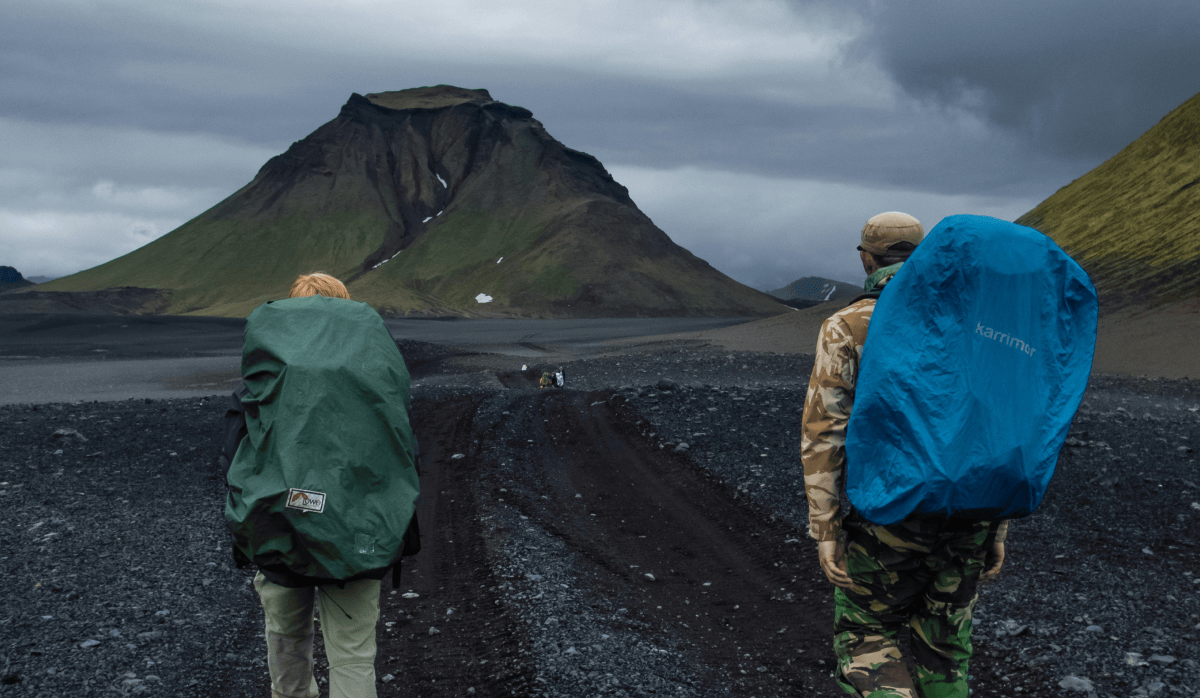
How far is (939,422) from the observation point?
2289 millimetres

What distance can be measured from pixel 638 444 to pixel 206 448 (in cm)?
575

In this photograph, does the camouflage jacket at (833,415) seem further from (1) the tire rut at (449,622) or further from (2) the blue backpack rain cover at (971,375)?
(1) the tire rut at (449,622)

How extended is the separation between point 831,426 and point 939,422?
40cm

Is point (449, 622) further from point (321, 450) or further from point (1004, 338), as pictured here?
point (1004, 338)

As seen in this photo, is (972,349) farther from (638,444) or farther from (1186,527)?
(638,444)

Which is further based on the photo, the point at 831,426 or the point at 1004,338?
the point at 831,426

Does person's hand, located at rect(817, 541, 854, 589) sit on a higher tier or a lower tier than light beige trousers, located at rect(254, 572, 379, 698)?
higher

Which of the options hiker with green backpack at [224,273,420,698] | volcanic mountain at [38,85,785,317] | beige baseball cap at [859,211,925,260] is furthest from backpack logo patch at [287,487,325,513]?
volcanic mountain at [38,85,785,317]

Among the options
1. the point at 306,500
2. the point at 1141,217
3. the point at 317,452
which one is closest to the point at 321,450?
the point at 317,452

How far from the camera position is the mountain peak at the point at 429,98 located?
15625 centimetres

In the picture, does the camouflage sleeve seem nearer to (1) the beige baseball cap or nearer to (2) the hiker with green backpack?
(1) the beige baseball cap

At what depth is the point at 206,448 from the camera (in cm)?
1025

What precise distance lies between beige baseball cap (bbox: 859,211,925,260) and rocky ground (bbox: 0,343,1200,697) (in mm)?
2566

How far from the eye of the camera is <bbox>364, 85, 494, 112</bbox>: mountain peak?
156250 millimetres
